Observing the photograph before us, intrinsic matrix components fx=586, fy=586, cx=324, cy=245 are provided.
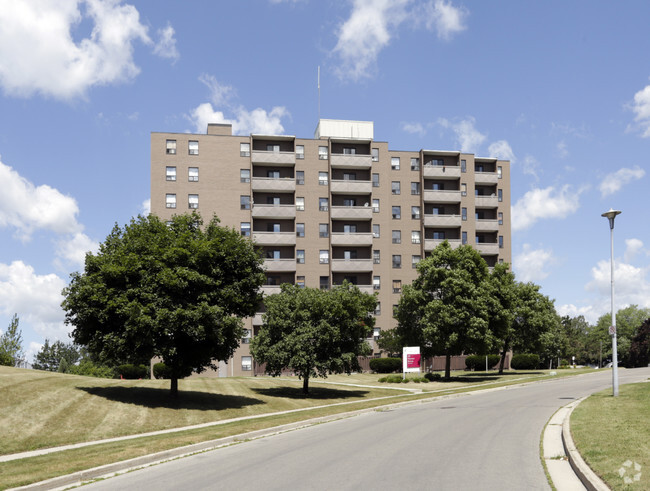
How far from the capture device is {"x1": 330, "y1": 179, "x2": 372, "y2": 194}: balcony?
7400 cm

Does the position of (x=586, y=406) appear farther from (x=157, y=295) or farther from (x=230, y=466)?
(x=157, y=295)

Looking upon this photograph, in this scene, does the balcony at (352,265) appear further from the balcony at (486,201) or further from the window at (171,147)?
the window at (171,147)

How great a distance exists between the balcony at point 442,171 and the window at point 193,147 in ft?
97.0

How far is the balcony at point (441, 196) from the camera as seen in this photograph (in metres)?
78.2

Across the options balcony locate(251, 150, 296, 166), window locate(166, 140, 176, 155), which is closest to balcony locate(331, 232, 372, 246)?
balcony locate(251, 150, 296, 166)

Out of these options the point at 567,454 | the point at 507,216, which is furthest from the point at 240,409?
the point at 507,216

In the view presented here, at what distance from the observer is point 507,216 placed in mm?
83375

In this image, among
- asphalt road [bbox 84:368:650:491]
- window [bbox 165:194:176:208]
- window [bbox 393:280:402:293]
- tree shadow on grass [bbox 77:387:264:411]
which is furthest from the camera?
window [bbox 393:280:402:293]

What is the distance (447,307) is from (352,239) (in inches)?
1103

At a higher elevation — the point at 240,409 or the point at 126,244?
the point at 126,244

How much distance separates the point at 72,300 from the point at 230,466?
16.2 m

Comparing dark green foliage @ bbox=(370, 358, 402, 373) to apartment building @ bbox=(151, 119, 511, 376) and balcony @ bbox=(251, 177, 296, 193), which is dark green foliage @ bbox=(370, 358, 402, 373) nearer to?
apartment building @ bbox=(151, 119, 511, 376)

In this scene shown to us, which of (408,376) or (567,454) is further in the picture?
(408,376)

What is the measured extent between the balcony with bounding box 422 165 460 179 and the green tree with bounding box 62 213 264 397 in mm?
52520
